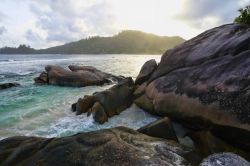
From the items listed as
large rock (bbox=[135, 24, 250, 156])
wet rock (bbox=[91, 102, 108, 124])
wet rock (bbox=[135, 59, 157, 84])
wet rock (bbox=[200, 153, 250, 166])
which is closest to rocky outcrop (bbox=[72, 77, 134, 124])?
wet rock (bbox=[91, 102, 108, 124])

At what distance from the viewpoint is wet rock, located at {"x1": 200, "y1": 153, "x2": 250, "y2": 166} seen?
266 inches

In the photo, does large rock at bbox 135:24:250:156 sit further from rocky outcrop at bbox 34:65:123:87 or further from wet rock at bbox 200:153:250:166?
rocky outcrop at bbox 34:65:123:87

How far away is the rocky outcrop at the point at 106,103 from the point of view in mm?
13852

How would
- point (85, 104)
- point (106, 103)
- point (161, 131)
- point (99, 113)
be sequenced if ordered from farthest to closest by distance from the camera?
point (85, 104)
point (106, 103)
point (99, 113)
point (161, 131)

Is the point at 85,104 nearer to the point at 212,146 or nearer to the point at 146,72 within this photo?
the point at 146,72

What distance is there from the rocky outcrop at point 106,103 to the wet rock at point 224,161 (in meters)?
6.96

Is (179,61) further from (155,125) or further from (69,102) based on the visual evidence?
(69,102)

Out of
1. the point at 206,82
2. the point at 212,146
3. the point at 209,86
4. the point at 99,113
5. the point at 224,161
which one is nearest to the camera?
the point at 224,161

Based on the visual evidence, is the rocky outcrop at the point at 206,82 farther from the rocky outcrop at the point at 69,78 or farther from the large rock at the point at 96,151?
the rocky outcrop at the point at 69,78

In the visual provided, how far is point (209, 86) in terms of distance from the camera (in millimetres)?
10883

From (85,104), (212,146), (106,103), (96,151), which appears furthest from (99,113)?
(96,151)

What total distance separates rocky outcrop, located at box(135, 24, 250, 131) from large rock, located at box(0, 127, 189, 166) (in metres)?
2.79

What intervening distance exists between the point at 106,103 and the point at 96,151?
769 cm

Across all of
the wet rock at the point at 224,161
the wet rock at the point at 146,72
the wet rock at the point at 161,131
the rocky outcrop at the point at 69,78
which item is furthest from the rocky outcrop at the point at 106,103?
the rocky outcrop at the point at 69,78
